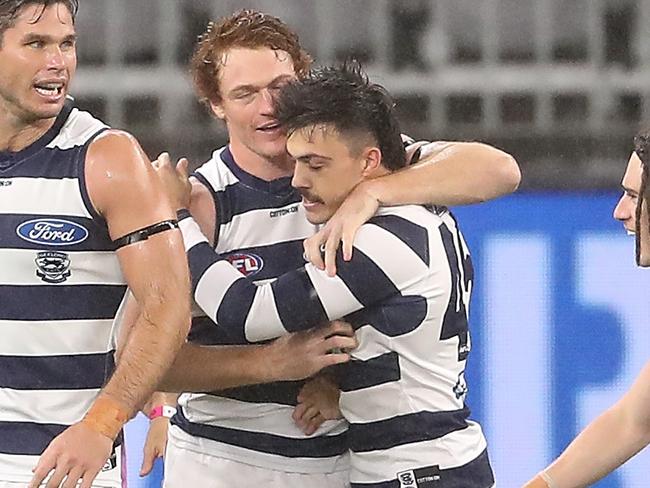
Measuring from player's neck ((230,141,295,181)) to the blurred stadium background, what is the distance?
4.56 ft

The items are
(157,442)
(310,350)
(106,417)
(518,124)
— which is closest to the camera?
(106,417)

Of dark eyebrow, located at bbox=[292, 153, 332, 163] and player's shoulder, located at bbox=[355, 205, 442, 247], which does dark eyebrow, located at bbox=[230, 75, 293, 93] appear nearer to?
dark eyebrow, located at bbox=[292, 153, 332, 163]

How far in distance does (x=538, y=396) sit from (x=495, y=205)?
504 millimetres

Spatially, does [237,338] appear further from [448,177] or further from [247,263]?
[448,177]

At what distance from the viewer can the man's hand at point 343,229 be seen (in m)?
2.62

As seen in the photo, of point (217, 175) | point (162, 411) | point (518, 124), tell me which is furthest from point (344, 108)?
point (518, 124)

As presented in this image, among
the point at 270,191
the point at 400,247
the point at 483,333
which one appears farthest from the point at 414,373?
the point at 483,333

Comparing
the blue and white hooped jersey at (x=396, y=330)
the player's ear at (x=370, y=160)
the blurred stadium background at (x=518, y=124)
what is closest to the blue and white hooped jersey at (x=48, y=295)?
the blue and white hooped jersey at (x=396, y=330)

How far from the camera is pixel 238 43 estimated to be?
2951 millimetres

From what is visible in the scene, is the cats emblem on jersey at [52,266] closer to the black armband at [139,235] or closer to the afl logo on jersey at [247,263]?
the black armband at [139,235]

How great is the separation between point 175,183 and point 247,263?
0.19m

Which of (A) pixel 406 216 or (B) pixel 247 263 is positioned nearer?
(A) pixel 406 216

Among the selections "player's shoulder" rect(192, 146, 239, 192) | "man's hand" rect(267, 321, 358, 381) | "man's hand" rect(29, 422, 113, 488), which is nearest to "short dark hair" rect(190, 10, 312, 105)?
"player's shoulder" rect(192, 146, 239, 192)

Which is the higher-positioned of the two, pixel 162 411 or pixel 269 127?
pixel 269 127
